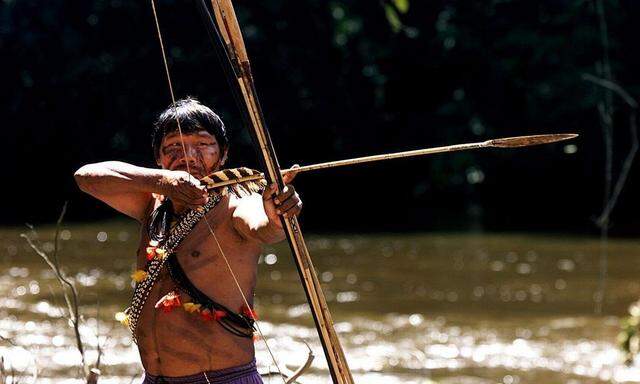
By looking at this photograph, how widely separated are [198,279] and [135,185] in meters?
0.27

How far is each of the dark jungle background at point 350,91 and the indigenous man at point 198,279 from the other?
13.5 metres

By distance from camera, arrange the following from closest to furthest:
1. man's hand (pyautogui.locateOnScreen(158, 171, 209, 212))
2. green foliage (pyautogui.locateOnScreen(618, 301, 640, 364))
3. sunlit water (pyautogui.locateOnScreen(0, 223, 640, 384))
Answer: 1. man's hand (pyautogui.locateOnScreen(158, 171, 209, 212))
2. green foliage (pyautogui.locateOnScreen(618, 301, 640, 364))
3. sunlit water (pyautogui.locateOnScreen(0, 223, 640, 384))

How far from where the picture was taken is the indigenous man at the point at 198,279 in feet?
8.70

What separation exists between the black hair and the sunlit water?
3107mm

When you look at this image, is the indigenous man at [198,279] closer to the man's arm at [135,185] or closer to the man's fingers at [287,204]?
the man's arm at [135,185]

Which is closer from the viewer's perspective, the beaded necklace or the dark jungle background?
the beaded necklace

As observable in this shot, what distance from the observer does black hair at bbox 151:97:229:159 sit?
2713mm

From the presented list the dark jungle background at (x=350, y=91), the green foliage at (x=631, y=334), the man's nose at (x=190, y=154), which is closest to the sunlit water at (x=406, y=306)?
the green foliage at (x=631, y=334)

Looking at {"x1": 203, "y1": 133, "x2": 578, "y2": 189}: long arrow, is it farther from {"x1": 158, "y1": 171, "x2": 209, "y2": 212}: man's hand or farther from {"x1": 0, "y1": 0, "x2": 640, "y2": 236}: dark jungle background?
{"x1": 0, "y1": 0, "x2": 640, "y2": 236}: dark jungle background

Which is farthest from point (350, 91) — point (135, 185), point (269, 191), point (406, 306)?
point (269, 191)

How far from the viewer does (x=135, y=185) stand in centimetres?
262

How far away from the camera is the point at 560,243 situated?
13.7 meters

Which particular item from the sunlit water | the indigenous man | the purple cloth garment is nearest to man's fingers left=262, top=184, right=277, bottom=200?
the indigenous man

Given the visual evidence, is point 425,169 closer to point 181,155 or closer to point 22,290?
point 22,290
